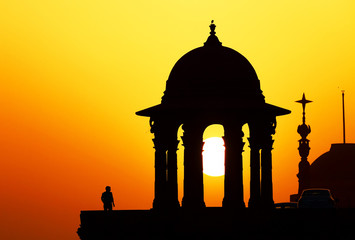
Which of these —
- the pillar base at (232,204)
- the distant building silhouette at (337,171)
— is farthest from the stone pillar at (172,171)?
the distant building silhouette at (337,171)

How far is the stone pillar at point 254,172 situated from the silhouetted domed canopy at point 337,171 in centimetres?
10509

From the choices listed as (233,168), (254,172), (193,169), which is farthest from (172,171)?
(254,172)

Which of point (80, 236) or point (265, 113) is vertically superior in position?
point (265, 113)

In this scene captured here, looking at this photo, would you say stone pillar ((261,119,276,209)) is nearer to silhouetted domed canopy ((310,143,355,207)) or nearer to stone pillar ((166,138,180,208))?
stone pillar ((166,138,180,208))

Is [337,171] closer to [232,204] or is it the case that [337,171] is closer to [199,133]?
[199,133]

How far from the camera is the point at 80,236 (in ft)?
156

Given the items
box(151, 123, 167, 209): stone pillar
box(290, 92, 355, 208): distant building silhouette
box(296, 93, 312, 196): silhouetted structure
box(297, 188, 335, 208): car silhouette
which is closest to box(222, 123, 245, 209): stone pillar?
box(151, 123, 167, 209): stone pillar

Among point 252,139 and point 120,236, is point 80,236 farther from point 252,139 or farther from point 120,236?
point 252,139

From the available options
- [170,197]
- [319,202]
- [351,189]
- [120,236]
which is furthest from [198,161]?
[351,189]

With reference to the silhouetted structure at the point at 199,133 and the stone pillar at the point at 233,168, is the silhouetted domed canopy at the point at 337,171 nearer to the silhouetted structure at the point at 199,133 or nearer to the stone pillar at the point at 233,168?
the silhouetted structure at the point at 199,133

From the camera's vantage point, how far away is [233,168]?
4709cm

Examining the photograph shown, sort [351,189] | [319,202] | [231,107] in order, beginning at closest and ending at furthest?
1. [231,107]
2. [319,202]
3. [351,189]

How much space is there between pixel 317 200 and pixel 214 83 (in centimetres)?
1175

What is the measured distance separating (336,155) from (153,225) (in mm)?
116717
